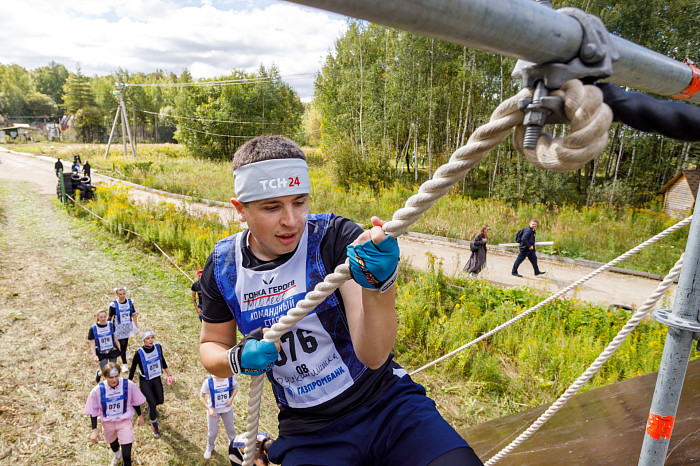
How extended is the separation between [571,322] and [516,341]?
1.33 meters

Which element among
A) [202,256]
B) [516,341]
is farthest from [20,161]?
[516,341]

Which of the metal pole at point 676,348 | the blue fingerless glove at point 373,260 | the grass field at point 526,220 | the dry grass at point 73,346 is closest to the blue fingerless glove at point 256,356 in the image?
the blue fingerless glove at point 373,260

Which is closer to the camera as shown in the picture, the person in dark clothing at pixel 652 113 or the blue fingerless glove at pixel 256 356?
the person in dark clothing at pixel 652 113

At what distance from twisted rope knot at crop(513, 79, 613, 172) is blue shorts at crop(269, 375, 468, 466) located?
130cm

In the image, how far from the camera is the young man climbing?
1.68 m

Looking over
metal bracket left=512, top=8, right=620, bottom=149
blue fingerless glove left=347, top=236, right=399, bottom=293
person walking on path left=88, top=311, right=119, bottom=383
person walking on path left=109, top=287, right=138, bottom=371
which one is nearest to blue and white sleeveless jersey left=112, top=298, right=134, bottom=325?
person walking on path left=109, top=287, right=138, bottom=371

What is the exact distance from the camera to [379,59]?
1016 inches

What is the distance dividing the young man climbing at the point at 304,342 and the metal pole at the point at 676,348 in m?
0.75

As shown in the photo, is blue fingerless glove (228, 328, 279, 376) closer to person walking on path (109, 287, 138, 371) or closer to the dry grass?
the dry grass

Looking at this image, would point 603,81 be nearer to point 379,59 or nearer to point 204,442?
point 204,442

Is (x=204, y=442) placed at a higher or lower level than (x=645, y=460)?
lower

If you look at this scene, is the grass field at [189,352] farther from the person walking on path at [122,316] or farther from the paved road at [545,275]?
the paved road at [545,275]

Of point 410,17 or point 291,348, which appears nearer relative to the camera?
point 410,17

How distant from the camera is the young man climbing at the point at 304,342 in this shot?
1683mm
